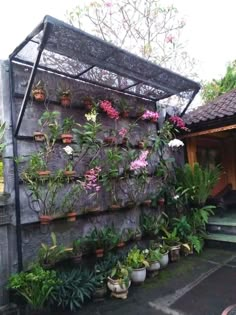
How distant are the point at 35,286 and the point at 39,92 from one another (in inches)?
96.6

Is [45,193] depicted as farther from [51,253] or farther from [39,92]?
[39,92]

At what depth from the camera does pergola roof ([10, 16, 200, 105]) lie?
126 inches

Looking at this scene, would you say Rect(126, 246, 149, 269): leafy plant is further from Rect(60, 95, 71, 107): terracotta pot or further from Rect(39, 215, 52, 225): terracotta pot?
Rect(60, 95, 71, 107): terracotta pot

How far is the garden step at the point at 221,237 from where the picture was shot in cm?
543

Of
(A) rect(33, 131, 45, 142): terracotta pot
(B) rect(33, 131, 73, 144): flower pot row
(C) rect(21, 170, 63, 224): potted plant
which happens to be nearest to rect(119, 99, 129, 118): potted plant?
(B) rect(33, 131, 73, 144): flower pot row

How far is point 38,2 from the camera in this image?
7.50m

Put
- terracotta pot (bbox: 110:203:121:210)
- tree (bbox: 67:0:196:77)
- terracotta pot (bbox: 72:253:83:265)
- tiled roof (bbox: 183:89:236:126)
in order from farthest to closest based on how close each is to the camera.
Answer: tree (bbox: 67:0:196:77) → tiled roof (bbox: 183:89:236:126) → terracotta pot (bbox: 110:203:121:210) → terracotta pot (bbox: 72:253:83:265)

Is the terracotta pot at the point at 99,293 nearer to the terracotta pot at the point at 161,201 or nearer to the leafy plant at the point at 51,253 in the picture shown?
the leafy plant at the point at 51,253

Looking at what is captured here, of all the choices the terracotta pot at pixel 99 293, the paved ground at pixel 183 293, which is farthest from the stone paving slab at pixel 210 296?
the terracotta pot at pixel 99 293

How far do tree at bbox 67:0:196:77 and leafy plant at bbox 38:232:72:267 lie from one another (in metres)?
7.31

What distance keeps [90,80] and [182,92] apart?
2092 mm

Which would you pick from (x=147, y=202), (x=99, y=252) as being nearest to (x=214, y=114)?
(x=147, y=202)

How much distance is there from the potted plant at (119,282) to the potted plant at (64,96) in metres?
2.50

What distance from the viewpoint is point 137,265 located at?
404 cm
